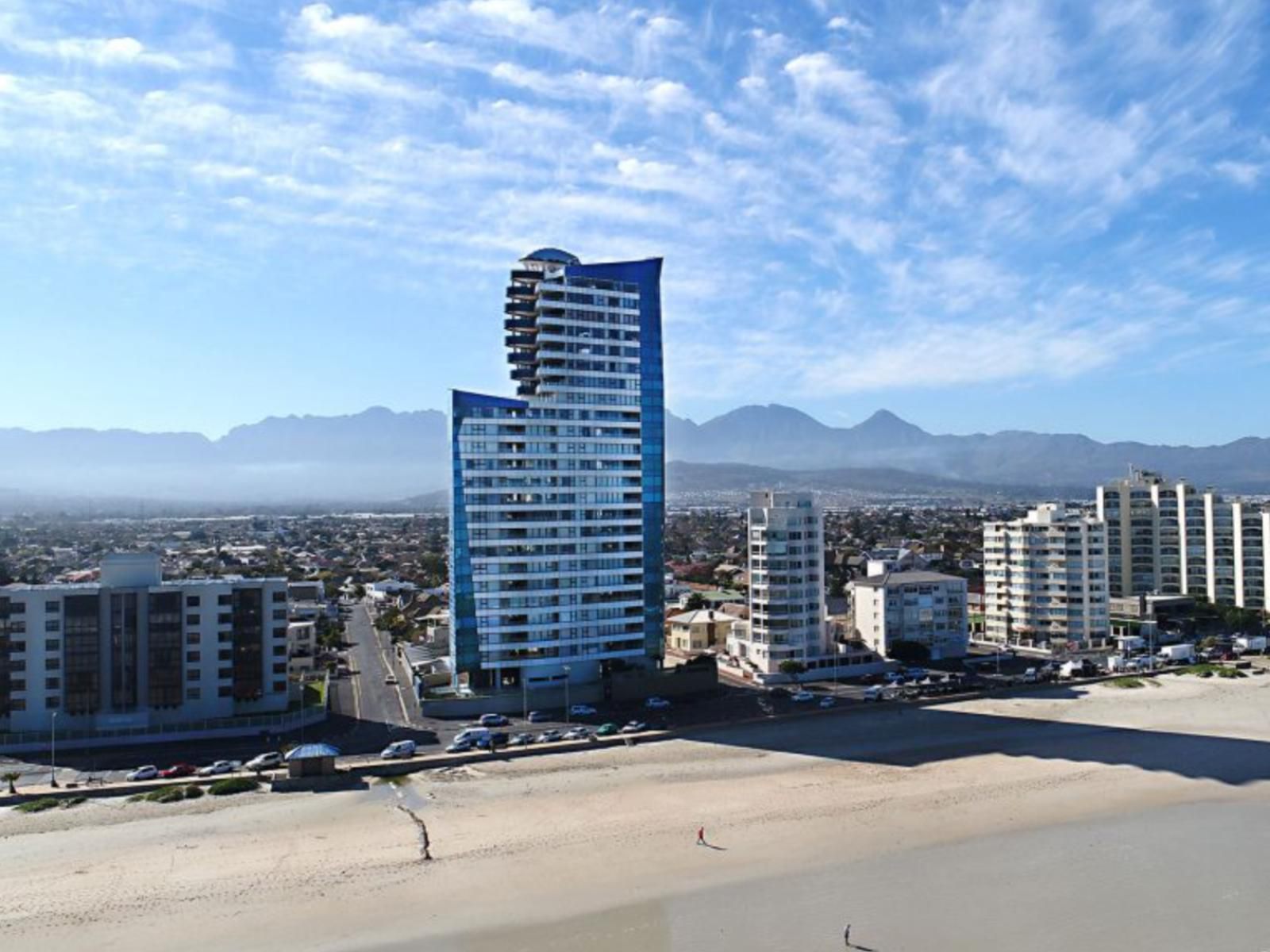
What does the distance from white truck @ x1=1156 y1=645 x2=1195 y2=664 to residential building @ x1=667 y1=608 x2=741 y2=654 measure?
2437cm

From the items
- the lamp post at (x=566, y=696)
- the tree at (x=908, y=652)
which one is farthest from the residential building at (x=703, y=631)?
the lamp post at (x=566, y=696)

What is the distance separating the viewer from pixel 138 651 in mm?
38219

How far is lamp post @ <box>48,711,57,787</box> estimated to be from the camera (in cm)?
3199

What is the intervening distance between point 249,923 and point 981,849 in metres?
18.6

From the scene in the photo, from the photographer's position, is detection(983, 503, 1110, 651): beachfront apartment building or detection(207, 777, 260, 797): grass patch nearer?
detection(207, 777, 260, 797): grass patch

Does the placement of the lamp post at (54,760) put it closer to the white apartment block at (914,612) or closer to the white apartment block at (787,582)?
the white apartment block at (787,582)

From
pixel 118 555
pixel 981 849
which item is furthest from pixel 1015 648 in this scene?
pixel 118 555

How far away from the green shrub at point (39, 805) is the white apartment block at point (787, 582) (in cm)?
3116

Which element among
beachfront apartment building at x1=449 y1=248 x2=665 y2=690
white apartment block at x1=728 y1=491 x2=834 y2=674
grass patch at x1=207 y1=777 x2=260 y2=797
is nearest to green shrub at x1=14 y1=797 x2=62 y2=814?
grass patch at x1=207 y1=777 x2=260 y2=797

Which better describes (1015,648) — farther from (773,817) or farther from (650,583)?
(773,817)

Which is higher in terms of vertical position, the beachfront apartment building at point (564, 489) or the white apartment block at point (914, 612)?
the beachfront apartment building at point (564, 489)

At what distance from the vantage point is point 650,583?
47.4m

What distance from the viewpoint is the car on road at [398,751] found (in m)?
34.6

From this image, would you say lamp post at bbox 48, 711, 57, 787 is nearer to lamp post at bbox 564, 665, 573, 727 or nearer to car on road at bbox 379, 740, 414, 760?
car on road at bbox 379, 740, 414, 760
